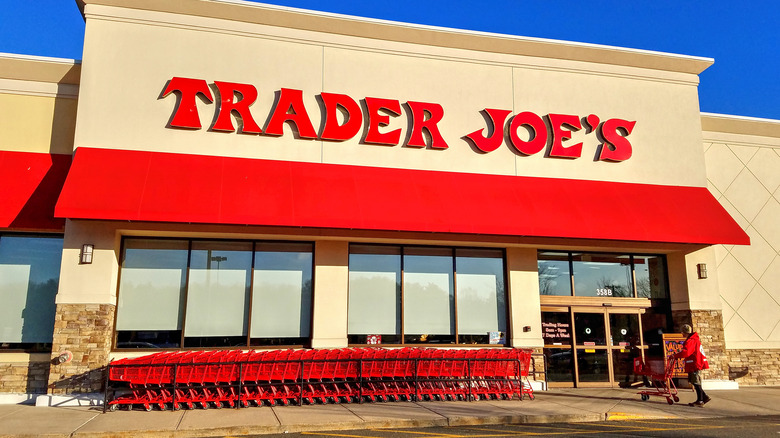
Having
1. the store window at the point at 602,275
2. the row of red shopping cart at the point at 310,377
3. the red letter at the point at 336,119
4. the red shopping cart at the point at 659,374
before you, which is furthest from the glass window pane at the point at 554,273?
the red letter at the point at 336,119

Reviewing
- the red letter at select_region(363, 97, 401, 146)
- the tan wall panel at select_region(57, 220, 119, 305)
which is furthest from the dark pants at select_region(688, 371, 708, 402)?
the tan wall panel at select_region(57, 220, 119, 305)

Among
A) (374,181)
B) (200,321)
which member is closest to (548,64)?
(374,181)

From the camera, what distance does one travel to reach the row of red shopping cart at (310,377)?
11.4 m

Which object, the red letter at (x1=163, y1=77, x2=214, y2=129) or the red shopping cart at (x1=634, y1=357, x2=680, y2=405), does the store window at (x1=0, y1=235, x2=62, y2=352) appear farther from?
the red shopping cart at (x1=634, y1=357, x2=680, y2=405)

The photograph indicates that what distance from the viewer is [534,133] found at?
52.9 ft

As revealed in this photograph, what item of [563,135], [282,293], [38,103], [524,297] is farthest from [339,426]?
[38,103]

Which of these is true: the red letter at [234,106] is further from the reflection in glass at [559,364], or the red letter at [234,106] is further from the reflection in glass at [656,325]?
the reflection in glass at [656,325]

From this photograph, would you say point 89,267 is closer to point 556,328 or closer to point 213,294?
point 213,294

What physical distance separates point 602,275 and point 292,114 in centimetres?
941

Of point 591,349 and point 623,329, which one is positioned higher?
point 623,329

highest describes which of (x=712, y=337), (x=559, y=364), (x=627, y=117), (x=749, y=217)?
(x=627, y=117)

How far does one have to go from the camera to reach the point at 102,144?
13.3m

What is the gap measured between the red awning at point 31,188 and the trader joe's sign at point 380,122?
2855 millimetres

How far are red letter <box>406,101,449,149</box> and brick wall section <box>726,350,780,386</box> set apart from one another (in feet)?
33.4
